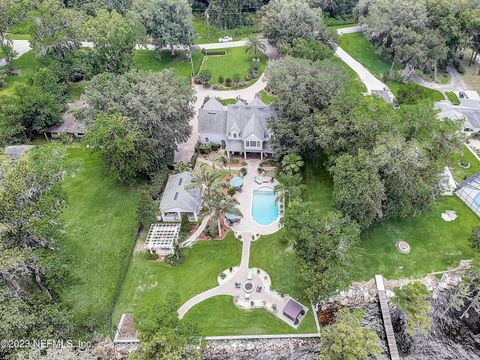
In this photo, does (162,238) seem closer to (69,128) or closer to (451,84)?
(69,128)

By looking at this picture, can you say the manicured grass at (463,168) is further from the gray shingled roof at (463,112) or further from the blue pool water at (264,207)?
the blue pool water at (264,207)

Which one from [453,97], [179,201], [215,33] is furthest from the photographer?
[215,33]

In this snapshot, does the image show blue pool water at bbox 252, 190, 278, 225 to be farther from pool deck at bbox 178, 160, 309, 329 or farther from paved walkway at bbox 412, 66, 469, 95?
paved walkway at bbox 412, 66, 469, 95

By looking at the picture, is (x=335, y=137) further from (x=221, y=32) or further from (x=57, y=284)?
(x=221, y=32)

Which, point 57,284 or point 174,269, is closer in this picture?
point 57,284

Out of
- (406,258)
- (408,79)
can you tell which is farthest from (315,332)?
(408,79)

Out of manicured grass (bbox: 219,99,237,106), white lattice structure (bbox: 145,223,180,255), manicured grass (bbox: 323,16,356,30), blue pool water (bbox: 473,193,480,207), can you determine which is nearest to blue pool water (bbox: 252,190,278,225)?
white lattice structure (bbox: 145,223,180,255)

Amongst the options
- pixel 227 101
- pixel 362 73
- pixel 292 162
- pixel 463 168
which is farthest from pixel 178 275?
pixel 362 73
